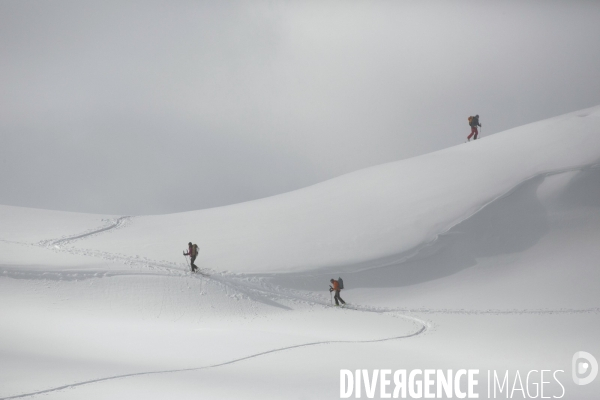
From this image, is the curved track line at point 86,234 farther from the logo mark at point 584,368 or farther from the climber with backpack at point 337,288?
the logo mark at point 584,368

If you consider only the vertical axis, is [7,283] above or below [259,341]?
above

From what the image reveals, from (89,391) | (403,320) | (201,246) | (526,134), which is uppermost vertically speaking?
(526,134)

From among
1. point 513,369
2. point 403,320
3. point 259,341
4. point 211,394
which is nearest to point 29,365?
point 211,394

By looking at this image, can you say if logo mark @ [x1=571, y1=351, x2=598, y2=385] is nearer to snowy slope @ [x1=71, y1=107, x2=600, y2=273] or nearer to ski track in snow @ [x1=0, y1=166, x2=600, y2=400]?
ski track in snow @ [x1=0, y1=166, x2=600, y2=400]

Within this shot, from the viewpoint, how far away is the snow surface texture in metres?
11.4

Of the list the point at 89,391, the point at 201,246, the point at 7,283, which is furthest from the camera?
the point at 201,246

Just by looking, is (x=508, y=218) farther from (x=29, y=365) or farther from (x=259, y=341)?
(x=29, y=365)

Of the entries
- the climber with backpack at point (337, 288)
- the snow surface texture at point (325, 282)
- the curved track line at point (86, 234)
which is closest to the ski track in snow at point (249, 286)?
the snow surface texture at point (325, 282)

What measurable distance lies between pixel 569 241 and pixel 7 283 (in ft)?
66.4

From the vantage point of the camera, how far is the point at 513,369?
12312mm

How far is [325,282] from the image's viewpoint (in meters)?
22.1

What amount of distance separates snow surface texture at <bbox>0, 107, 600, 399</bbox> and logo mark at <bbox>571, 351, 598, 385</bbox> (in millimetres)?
245

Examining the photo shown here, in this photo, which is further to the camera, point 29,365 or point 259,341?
point 259,341

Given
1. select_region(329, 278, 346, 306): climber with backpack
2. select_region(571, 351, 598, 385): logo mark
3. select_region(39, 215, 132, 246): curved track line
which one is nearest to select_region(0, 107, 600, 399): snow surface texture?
select_region(39, 215, 132, 246): curved track line
